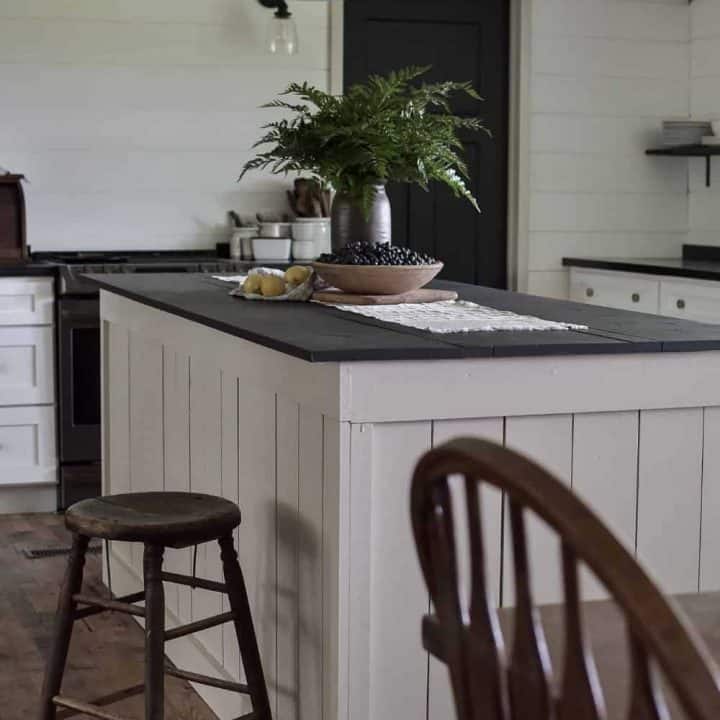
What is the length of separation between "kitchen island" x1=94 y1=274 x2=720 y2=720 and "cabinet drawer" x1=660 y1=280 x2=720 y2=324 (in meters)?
2.04

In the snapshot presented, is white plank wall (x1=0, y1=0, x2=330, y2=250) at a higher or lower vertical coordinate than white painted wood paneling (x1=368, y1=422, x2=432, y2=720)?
higher

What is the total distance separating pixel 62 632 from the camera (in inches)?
104

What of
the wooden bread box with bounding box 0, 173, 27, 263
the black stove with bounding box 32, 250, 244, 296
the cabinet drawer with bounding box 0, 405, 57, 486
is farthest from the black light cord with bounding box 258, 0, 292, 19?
the cabinet drawer with bounding box 0, 405, 57, 486

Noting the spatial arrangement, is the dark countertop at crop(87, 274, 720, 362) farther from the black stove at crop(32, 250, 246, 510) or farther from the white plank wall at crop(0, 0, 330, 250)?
the white plank wall at crop(0, 0, 330, 250)

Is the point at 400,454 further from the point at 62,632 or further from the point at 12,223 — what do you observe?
the point at 12,223

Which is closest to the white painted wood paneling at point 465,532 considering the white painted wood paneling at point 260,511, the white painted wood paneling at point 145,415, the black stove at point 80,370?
the white painted wood paneling at point 260,511

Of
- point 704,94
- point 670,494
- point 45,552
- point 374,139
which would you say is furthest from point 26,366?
point 704,94

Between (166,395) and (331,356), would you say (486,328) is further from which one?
(166,395)

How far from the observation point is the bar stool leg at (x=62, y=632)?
263 cm

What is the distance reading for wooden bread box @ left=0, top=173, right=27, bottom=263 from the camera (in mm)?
5035

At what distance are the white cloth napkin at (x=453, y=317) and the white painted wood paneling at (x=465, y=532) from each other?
22 centimetres

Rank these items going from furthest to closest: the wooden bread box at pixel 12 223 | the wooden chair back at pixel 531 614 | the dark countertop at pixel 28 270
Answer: the wooden bread box at pixel 12 223 < the dark countertop at pixel 28 270 < the wooden chair back at pixel 531 614

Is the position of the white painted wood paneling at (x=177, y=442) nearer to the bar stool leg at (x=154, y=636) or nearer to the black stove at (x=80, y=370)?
the bar stool leg at (x=154, y=636)

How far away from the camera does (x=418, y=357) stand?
221 cm
